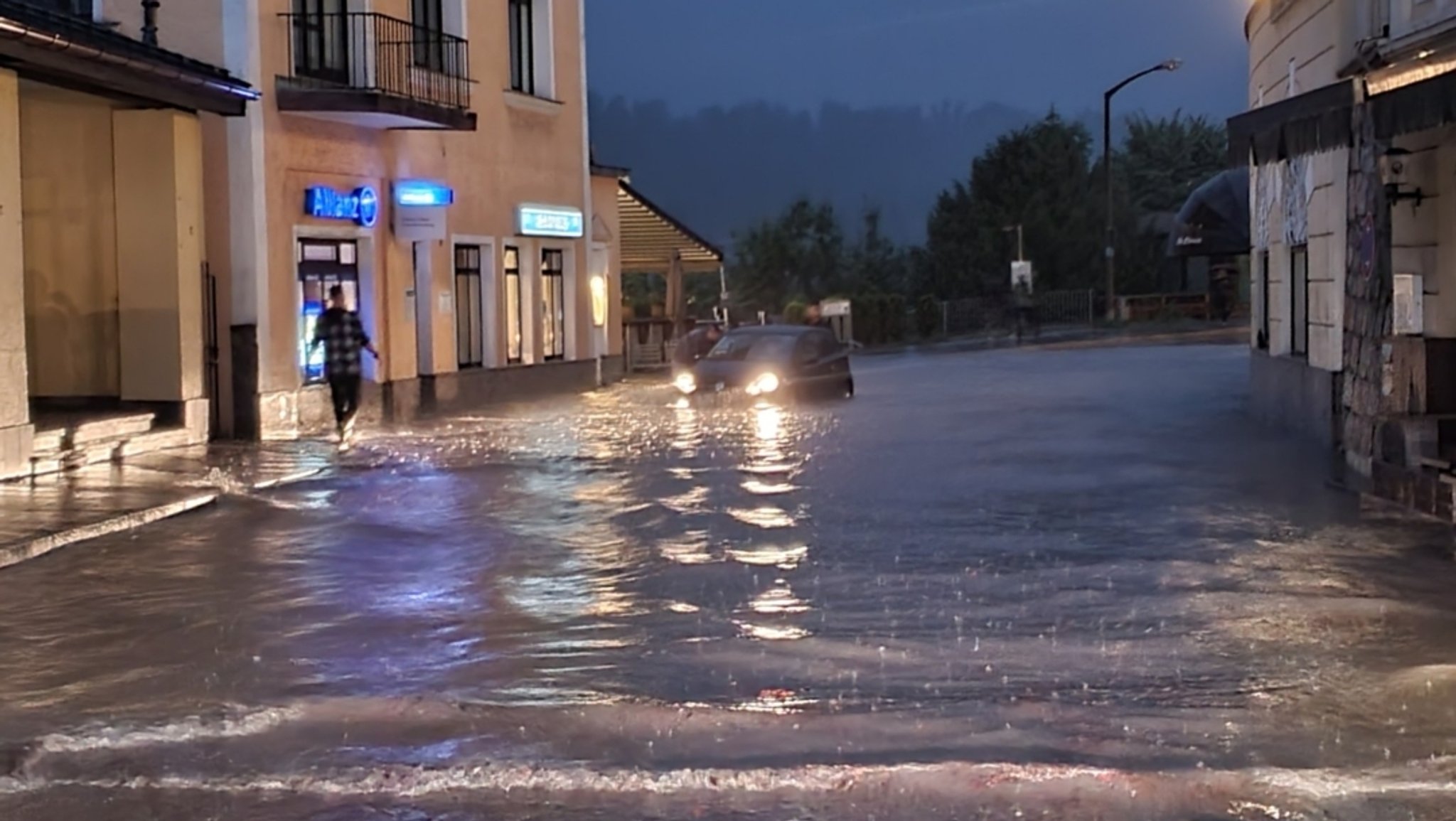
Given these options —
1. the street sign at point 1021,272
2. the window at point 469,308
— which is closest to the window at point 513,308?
the window at point 469,308

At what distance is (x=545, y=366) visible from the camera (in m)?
29.2

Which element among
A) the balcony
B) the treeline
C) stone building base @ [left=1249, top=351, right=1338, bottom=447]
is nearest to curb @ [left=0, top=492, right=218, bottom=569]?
the balcony

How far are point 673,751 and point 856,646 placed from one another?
207 cm

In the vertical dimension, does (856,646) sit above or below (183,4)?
below

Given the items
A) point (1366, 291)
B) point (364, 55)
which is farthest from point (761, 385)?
point (1366, 291)

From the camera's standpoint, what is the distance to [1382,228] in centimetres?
1458

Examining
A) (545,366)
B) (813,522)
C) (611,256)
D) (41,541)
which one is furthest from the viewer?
(611,256)

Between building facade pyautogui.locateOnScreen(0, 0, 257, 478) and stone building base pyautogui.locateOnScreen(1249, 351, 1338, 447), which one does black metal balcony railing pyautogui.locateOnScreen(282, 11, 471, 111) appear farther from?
stone building base pyautogui.locateOnScreen(1249, 351, 1338, 447)

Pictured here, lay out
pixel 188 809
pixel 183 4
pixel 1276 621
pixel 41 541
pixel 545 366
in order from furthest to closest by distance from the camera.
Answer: pixel 545 366 → pixel 183 4 → pixel 41 541 → pixel 1276 621 → pixel 188 809

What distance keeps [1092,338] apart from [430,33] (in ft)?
97.3

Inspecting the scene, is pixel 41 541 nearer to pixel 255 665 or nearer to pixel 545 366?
pixel 255 665

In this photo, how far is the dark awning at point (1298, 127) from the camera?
14.9 meters

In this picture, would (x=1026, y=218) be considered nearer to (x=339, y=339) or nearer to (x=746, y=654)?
(x=339, y=339)

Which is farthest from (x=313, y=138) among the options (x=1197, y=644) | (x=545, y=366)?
(x=1197, y=644)
